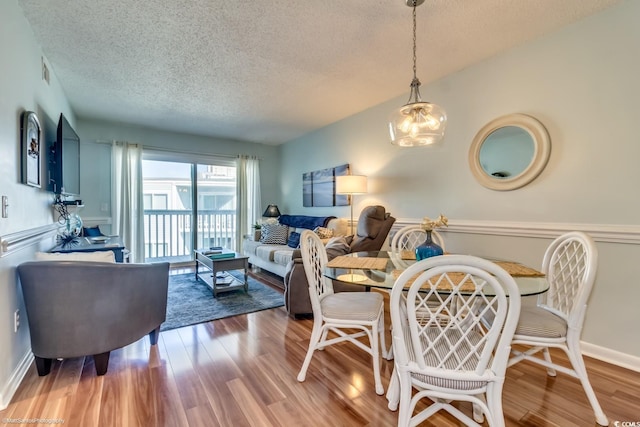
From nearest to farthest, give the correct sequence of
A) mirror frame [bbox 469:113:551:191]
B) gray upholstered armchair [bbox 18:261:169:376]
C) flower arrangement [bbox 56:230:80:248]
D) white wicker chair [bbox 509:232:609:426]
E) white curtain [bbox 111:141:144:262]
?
white wicker chair [bbox 509:232:609:426], gray upholstered armchair [bbox 18:261:169:376], mirror frame [bbox 469:113:551:191], flower arrangement [bbox 56:230:80:248], white curtain [bbox 111:141:144:262]

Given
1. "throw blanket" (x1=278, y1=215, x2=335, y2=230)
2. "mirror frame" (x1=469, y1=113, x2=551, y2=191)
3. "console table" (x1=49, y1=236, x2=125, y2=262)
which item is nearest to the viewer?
"mirror frame" (x1=469, y1=113, x2=551, y2=191)

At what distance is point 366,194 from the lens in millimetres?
4109

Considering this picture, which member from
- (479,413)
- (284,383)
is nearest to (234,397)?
(284,383)

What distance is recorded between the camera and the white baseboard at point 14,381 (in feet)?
5.23

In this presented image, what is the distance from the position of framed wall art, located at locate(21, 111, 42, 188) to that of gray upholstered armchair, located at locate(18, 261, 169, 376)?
0.75 metres

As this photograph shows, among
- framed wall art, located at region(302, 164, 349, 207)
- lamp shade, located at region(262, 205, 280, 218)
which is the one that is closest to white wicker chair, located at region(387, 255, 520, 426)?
framed wall art, located at region(302, 164, 349, 207)

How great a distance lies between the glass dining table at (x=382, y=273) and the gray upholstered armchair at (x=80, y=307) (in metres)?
1.34

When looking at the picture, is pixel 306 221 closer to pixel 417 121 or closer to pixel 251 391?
pixel 417 121

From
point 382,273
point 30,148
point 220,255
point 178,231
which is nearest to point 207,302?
point 220,255

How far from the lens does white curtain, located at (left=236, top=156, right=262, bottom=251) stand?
573cm

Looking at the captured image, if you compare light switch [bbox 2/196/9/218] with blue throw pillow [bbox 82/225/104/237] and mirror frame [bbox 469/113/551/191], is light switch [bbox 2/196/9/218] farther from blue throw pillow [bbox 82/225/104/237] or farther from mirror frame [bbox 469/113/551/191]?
mirror frame [bbox 469/113/551/191]

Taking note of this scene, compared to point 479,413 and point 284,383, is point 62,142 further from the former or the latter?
point 479,413

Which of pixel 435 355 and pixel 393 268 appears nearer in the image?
pixel 435 355

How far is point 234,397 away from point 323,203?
345 centimetres
